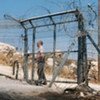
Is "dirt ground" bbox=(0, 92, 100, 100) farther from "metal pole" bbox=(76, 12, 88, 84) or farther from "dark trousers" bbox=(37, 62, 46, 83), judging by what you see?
"dark trousers" bbox=(37, 62, 46, 83)

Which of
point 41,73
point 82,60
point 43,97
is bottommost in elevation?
point 43,97

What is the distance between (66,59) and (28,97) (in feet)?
6.45

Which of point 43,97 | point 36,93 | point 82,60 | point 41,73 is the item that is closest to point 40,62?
point 41,73

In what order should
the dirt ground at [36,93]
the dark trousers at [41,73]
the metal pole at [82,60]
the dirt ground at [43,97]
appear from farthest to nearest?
the dark trousers at [41,73], the metal pole at [82,60], the dirt ground at [36,93], the dirt ground at [43,97]

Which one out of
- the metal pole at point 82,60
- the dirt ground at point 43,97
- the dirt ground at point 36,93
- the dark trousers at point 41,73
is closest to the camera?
the dirt ground at point 43,97

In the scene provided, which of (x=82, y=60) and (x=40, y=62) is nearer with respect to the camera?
(x=82, y=60)

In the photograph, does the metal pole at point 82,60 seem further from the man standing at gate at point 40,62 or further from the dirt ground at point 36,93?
the man standing at gate at point 40,62

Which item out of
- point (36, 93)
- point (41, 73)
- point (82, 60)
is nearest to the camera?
point (36, 93)

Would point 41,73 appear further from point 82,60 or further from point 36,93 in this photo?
point 36,93

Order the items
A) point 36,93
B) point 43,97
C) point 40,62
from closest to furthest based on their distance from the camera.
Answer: point 43,97, point 36,93, point 40,62

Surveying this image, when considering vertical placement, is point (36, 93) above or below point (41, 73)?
below

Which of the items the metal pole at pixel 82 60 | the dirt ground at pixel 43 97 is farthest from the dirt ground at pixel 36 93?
the metal pole at pixel 82 60

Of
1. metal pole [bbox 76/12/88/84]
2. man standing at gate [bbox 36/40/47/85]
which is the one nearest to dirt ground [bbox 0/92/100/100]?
metal pole [bbox 76/12/88/84]

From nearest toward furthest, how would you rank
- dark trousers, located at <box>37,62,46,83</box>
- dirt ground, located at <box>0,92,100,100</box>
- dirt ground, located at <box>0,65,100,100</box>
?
dirt ground, located at <box>0,92,100,100</box>
dirt ground, located at <box>0,65,100,100</box>
dark trousers, located at <box>37,62,46,83</box>
